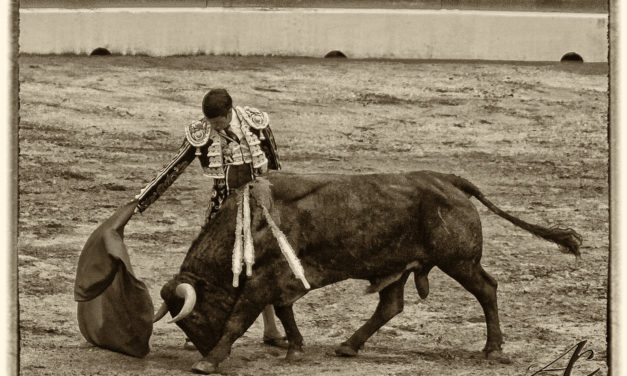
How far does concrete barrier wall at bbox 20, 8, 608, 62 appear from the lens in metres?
18.5

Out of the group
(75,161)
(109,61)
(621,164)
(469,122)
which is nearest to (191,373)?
(621,164)

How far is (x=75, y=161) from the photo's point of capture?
1553 centimetres

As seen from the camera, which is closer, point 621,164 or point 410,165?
point 621,164

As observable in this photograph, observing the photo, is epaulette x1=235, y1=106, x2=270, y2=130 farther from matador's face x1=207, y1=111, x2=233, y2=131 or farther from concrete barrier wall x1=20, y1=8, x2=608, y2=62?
concrete barrier wall x1=20, y1=8, x2=608, y2=62

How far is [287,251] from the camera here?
10.1m

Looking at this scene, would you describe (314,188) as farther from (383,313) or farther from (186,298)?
(186,298)

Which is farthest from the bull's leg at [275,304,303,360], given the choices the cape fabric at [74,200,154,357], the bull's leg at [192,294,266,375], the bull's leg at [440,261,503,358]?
the bull's leg at [440,261,503,358]

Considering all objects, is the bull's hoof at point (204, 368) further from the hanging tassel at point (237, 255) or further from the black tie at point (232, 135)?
the black tie at point (232, 135)

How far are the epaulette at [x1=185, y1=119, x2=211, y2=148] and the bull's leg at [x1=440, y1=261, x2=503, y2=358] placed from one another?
1.52 metres

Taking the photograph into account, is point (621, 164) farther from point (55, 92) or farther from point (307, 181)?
point (55, 92)

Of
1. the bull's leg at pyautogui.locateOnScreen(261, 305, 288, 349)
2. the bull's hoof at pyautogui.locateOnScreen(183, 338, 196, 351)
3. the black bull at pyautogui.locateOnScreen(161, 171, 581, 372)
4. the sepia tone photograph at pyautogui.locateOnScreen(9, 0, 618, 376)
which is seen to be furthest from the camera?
the bull's leg at pyautogui.locateOnScreen(261, 305, 288, 349)

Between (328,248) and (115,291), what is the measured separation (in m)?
1.25

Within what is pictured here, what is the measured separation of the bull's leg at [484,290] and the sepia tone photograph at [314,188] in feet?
0.04

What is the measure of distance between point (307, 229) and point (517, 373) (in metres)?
1.44
